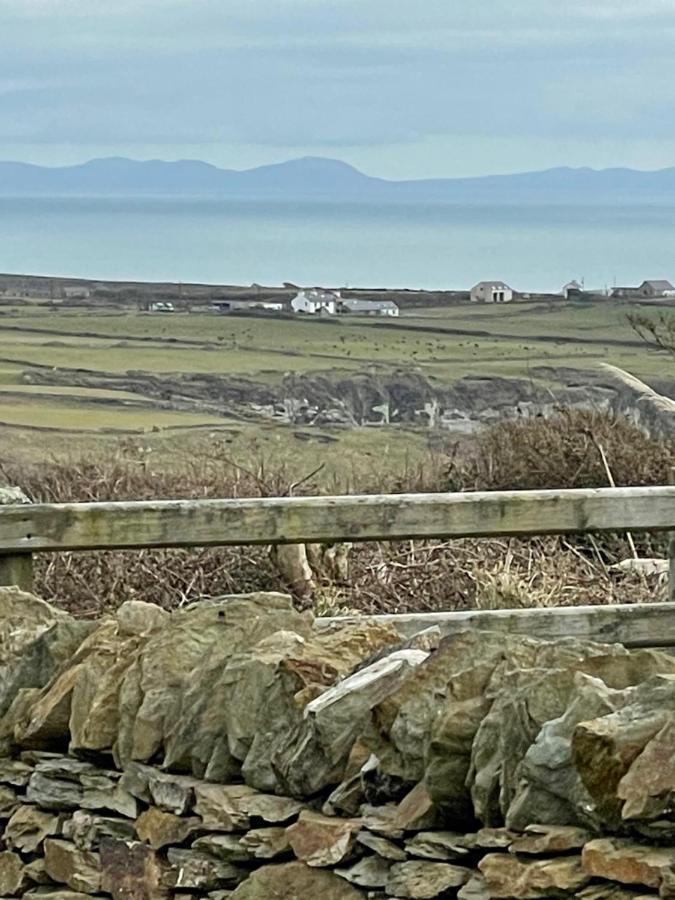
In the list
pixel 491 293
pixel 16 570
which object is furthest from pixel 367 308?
pixel 16 570

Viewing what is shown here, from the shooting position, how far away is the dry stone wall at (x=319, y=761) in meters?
4.14

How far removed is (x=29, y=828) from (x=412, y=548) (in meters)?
4.64

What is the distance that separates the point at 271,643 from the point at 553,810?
131 cm

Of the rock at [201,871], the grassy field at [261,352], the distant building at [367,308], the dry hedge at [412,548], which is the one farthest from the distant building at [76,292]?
the rock at [201,871]

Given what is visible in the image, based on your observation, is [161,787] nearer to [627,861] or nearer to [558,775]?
[558,775]

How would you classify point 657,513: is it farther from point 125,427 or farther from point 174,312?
point 174,312

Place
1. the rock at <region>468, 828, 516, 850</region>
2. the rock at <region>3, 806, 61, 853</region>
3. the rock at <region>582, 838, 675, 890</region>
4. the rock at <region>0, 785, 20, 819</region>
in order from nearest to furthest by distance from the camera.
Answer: the rock at <region>582, 838, 675, 890</region>, the rock at <region>468, 828, 516, 850</region>, the rock at <region>3, 806, 61, 853</region>, the rock at <region>0, 785, 20, 819</region>

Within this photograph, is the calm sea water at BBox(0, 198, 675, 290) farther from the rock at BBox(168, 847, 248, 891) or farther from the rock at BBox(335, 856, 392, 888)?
the rock at BBox(335, 856, 392, 888)

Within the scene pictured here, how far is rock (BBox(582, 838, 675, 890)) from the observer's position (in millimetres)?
3932

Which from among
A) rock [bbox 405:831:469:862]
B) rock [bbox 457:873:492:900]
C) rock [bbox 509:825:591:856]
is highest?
rock [bbox 509:825:591:856]

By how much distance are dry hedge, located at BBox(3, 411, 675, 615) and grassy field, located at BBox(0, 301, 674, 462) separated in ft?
12.0

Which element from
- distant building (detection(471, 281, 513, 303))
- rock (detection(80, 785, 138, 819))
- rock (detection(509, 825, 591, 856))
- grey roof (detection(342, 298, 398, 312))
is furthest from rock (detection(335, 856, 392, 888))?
distant building (detection(471, 281, 513, 303))

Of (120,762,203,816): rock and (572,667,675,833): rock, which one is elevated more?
(572,667,675,833): rock

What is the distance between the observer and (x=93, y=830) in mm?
5387
